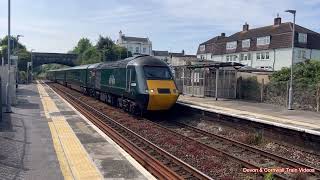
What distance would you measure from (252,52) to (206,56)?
16.7 m

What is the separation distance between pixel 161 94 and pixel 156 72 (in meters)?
1.33

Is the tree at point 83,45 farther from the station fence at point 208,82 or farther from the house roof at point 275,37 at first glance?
the station fence at point 208,82

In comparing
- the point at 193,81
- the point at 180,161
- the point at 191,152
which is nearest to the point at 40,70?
the point at 193,81

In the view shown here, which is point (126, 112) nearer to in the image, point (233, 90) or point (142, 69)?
point (142, 69)

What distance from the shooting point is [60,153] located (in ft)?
38.4

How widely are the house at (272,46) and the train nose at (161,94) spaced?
41669 mm

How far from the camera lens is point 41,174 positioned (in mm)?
9500

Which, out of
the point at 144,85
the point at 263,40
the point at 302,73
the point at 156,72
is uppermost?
the point at 263,40

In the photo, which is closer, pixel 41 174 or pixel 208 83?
pixel 41 174

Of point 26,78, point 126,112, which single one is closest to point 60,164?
point 126,112

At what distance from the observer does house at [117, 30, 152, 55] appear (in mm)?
132375

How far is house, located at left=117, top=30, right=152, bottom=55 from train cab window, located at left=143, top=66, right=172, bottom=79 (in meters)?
110

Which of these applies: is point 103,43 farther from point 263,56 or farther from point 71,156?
point 71,156

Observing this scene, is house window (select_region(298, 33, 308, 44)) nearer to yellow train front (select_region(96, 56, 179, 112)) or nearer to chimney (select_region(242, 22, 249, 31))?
chimney (select_region(242, 22, 249, 31))
